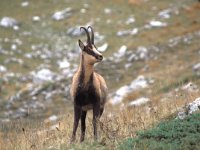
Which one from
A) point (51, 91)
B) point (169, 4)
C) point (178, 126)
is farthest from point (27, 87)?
point (178, 126)

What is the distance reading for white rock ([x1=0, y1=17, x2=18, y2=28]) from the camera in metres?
41.3

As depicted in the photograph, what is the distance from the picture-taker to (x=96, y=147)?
35.3 feet

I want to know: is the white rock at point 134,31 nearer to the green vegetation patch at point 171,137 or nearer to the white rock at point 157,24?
the white rock at point 157,24

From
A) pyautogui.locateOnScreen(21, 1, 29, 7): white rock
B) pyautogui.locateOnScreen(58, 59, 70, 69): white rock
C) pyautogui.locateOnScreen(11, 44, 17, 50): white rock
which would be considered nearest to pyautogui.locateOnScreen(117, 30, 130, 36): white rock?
pyautogui.locateOnScreen(58, 59, 70, 69): white rock

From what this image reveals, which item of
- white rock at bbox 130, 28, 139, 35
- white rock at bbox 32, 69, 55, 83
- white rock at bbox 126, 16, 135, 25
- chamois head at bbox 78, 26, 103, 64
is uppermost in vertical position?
white rock at bbox 126, 16, 135, 25

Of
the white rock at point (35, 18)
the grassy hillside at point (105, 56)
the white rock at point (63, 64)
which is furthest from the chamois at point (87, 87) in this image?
the white rock at point (35, 18)

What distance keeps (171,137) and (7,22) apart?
32896mm

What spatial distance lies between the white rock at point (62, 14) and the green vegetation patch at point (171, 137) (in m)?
32.7

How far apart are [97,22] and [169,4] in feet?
21.4

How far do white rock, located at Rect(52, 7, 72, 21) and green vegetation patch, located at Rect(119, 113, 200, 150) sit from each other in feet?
107

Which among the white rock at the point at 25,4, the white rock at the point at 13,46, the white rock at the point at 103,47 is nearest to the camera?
the white rock at the point at 103,47

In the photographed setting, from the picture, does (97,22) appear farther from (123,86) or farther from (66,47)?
(123,86)

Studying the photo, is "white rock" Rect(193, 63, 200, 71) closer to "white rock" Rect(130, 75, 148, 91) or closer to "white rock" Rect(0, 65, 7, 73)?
"white rock" Rect(130, 75, 148, 91)

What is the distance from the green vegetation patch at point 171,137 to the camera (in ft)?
32.3
